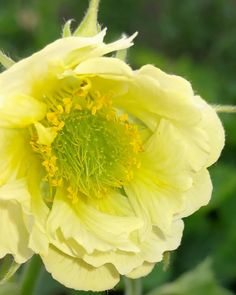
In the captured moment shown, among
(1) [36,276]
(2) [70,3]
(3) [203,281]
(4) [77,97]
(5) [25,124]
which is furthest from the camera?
(2) [70,3]

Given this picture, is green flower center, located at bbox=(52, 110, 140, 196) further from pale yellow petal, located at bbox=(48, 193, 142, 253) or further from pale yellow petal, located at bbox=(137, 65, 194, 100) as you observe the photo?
pale yellow petal, located at bbox=(137, 65, 194, 100)

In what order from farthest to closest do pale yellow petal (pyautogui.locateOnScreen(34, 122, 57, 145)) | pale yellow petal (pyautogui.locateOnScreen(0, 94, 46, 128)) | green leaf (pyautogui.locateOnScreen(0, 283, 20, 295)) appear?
green leaf (pyautogui.locateOnScreen(0, 283, 20, 295)), pale yellow petal (pyautogui.locateOnScreen(34, 122, 57, 145)), pale yellow petal (pyautogui.locateOnScreen(0, 94, 46, 128))

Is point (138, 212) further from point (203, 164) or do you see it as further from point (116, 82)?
point (116, 82)

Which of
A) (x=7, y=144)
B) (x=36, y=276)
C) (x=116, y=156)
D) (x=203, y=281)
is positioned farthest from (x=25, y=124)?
(x=203, y=281)

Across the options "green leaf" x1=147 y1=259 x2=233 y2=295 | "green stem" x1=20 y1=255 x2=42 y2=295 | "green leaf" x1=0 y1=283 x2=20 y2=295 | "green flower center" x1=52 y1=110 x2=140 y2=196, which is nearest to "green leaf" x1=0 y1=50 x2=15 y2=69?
"green flower center" x1=52 y1=110 x2=140 y2=196

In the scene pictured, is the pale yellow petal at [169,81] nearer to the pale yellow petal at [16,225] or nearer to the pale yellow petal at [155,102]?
the pale yellow petal at [155,102]

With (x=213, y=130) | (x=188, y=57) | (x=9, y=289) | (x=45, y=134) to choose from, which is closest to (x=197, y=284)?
(x=9, y=289)
